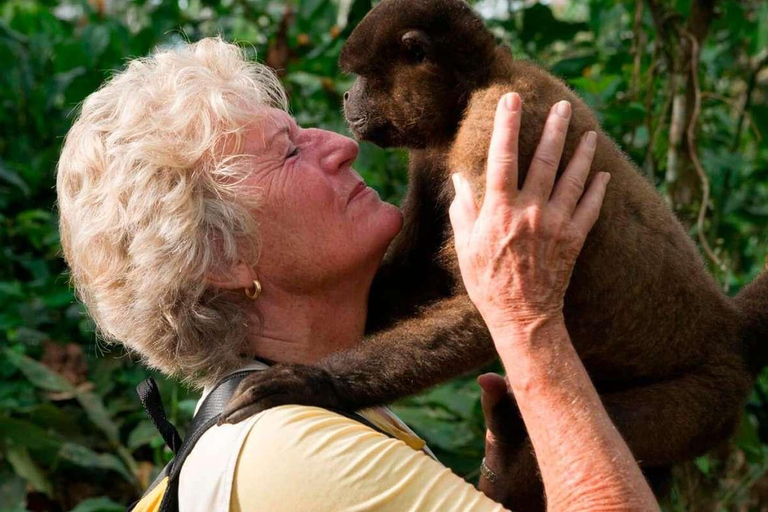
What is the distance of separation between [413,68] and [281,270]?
90 centimetres

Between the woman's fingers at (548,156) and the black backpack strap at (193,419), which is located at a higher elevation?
the woman's fingers at (548,156)

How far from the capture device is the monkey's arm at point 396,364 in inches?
90.9

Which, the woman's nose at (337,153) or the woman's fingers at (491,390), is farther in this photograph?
the woman's fingers at (491,390)

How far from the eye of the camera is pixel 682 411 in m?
2.64

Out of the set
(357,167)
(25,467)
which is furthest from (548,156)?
(25,467)

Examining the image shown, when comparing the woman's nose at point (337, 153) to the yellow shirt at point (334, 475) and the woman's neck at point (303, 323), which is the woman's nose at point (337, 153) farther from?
the yellow shirt at point (334, 475)

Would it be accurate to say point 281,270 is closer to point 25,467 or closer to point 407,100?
point 407,100

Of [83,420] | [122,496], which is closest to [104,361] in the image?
[83,420]

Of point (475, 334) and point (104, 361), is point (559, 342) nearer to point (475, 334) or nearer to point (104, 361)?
point (475, 334)

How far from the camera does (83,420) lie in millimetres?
4785

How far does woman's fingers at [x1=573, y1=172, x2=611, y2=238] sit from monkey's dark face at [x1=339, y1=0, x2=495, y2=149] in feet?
2.12

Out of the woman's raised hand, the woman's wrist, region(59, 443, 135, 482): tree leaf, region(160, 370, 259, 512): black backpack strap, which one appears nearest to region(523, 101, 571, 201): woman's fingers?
the woman's raised hand

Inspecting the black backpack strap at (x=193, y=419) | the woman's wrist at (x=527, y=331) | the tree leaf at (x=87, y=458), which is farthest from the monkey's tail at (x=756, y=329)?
the tree leaf at (x=87, y=458)

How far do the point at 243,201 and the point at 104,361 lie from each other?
280 centimetres
